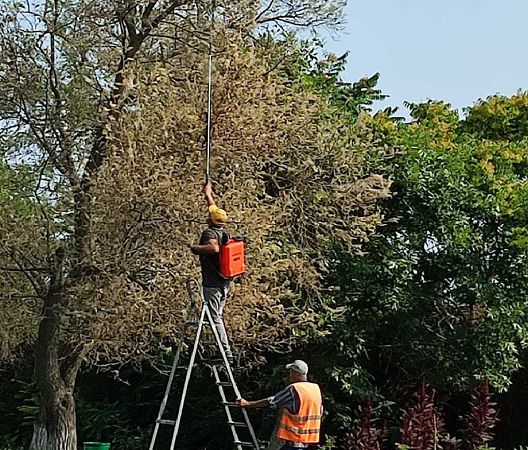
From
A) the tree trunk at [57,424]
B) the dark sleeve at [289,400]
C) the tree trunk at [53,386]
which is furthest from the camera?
the tree trunk at [57,424]

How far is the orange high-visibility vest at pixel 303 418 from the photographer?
309 inches

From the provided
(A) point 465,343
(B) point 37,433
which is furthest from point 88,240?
(A) point 465,343

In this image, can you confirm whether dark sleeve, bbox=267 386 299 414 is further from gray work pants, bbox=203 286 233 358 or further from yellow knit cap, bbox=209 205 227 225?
yellow knit cap, bbox=209 205 227 225

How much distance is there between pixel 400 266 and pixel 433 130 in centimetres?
287

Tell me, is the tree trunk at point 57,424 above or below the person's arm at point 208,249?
below

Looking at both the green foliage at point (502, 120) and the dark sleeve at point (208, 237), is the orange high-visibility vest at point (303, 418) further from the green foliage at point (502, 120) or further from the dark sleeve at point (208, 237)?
the green foliage at point (502, 120)

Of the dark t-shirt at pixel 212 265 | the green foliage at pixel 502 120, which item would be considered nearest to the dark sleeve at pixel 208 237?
the dark t-shirt at pixel 212 265

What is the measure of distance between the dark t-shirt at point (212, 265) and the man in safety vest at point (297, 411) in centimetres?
121

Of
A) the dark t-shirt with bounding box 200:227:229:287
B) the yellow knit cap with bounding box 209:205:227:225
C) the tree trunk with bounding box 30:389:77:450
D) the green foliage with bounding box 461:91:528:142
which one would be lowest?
the tree trunk with bounding box 30:389:77:450

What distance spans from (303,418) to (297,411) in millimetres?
75

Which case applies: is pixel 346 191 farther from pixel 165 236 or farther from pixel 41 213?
pixel 41 213

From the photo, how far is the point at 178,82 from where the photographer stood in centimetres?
1124

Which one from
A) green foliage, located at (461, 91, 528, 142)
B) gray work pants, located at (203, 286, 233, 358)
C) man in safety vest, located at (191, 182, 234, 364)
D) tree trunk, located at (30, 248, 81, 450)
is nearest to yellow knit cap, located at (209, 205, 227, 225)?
man in safety vest, located at (191, 182, 234, 364)

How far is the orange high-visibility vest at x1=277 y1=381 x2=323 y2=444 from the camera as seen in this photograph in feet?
25.7
